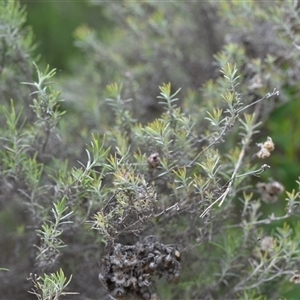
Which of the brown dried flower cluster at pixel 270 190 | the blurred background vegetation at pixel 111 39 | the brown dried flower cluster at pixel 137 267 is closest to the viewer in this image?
the brown dried flower cluster at pixel 137 267

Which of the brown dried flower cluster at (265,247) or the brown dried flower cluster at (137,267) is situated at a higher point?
the brown dried flower cluster at (137,267)

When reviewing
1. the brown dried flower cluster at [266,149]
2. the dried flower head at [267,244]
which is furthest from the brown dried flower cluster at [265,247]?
the brown dried flower cluster at [266,149]

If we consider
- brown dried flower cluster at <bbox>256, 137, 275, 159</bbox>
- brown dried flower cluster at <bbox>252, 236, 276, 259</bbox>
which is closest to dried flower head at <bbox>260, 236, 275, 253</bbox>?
brown dried flower cluster at <bbox>252, 236, 276, 259</bbox>

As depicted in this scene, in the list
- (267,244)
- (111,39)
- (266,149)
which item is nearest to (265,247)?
(267,244)

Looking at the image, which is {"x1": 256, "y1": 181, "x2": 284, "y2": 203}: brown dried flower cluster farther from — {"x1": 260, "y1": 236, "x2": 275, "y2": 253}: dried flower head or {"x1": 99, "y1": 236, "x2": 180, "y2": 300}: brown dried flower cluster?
{"x1": 99, "y1": 236, "x2": 180, "y2": 300}: brown dried flower cluster

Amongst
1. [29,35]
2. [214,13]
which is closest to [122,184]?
[29,35]

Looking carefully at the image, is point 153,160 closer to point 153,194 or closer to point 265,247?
point 153,194

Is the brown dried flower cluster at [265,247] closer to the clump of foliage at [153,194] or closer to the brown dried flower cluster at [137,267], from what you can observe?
the clump of foliage at [153,194]

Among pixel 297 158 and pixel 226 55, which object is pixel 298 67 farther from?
pixel 297 158
